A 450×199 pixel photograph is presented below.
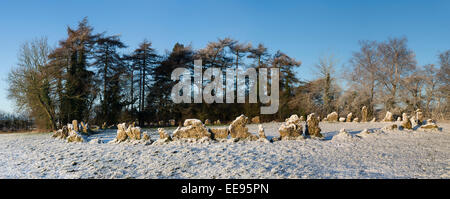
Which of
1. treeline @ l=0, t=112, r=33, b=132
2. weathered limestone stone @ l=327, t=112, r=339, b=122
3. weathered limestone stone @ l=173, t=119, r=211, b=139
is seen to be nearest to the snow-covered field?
weathered limestone stone @ l=173, t=119, r=211, b=139

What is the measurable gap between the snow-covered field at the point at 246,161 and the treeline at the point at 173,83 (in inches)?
360

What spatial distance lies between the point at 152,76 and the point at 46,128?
711 centimetres

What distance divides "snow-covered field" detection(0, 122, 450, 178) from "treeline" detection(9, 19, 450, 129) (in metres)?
9.15

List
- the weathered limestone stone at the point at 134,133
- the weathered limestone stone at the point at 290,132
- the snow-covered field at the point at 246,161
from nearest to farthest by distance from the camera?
1. the snow-covered field at the point at 246,161
2. the weathered limestone stone at the point at 290,132
3. the weathered limestone stone at the point at 134,133

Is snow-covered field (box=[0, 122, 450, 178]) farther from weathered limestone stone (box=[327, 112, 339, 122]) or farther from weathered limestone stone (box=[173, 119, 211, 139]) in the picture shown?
weathered limestone stone (box=[327, 112, 339, 122])

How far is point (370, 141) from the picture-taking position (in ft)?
22.6

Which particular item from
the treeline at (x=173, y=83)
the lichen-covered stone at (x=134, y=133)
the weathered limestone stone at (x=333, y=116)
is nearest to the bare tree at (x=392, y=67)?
the treeline at (x=173, y=83)

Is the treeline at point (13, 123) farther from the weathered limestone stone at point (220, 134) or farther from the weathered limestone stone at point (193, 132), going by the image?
the weathered limestone stone at point (220, 134)

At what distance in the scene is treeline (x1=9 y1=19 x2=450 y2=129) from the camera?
47.1 ft

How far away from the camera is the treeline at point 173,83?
1436cm

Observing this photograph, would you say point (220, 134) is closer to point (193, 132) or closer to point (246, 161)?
point (193, 132)

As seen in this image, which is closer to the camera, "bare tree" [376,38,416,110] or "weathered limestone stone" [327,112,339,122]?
"weathered limestone stone" [327,112,339,122]
